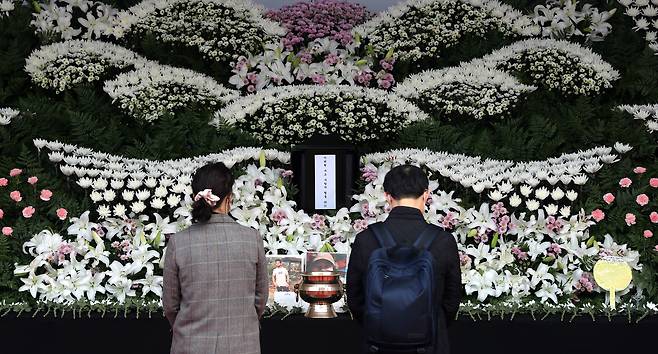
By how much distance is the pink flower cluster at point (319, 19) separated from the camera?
1136 cm

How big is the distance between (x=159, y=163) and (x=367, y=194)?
5.48 feet

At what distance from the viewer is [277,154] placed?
6758 millimetres

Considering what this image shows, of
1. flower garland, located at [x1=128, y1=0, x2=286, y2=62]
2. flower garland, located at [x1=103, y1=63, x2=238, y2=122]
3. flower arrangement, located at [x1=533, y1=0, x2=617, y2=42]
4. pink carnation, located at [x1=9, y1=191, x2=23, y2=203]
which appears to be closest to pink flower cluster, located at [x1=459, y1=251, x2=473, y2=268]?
pink carnation, located at [x1=9, y1=191, x2=23, y2=203]

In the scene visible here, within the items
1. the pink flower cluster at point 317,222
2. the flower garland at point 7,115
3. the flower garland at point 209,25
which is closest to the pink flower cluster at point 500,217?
the pink flower cluster at point 317,222

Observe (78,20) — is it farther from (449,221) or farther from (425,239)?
(425,239)

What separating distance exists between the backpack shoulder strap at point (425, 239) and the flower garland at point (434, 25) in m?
7.31

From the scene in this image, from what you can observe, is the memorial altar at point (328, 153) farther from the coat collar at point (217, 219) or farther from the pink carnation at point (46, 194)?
the coat collar at point (217, 219)

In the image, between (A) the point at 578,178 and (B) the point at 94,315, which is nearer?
(B) the point at 94,315

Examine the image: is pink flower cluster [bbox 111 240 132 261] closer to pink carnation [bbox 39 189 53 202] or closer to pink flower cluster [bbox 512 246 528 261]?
pink carnation [bbox 39 189 53 202]

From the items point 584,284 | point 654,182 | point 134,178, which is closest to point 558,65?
point 654,182

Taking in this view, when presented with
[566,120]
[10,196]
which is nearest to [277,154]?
[10,196]

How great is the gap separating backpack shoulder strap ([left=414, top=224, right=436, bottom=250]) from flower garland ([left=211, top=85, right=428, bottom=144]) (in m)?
4.60

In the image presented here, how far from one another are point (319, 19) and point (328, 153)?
20.7 feet

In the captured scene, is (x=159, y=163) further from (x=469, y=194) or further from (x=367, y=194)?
(x=469, y=194)
